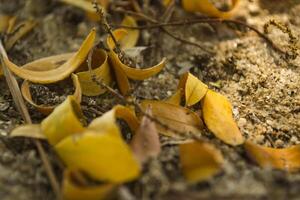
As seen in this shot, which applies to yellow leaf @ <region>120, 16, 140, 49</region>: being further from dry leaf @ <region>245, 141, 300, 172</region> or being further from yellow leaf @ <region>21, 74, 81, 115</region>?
dry leaf @ <region>245, 141, 300, 172</region>

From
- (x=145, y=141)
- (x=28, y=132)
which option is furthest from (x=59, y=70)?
(x=145, y=141)

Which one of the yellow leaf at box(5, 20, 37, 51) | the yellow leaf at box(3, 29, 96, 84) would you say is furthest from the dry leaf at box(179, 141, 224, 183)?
the yellow leaf at box(5, 20, 37, 51)

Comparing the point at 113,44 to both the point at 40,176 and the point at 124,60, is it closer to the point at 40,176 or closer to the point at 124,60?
the point at 124,60

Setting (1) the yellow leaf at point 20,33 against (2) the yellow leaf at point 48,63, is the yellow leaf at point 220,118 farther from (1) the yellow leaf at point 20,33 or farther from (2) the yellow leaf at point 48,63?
(1) the yellow leaf at point 20,33

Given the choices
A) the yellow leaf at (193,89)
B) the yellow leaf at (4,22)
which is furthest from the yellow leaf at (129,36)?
the yellow leaf at (4,22)

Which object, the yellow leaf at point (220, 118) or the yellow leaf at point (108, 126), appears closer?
the yellow leaf at point (108, 126)

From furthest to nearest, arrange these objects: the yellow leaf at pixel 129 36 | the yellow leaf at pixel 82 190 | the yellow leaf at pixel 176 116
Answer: the yellow leaf at pixel 129 36
the yellow leaf at pixel 176 116
the yellow leaf at pixel 82 190

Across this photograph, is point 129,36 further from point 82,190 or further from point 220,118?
point 82,190
